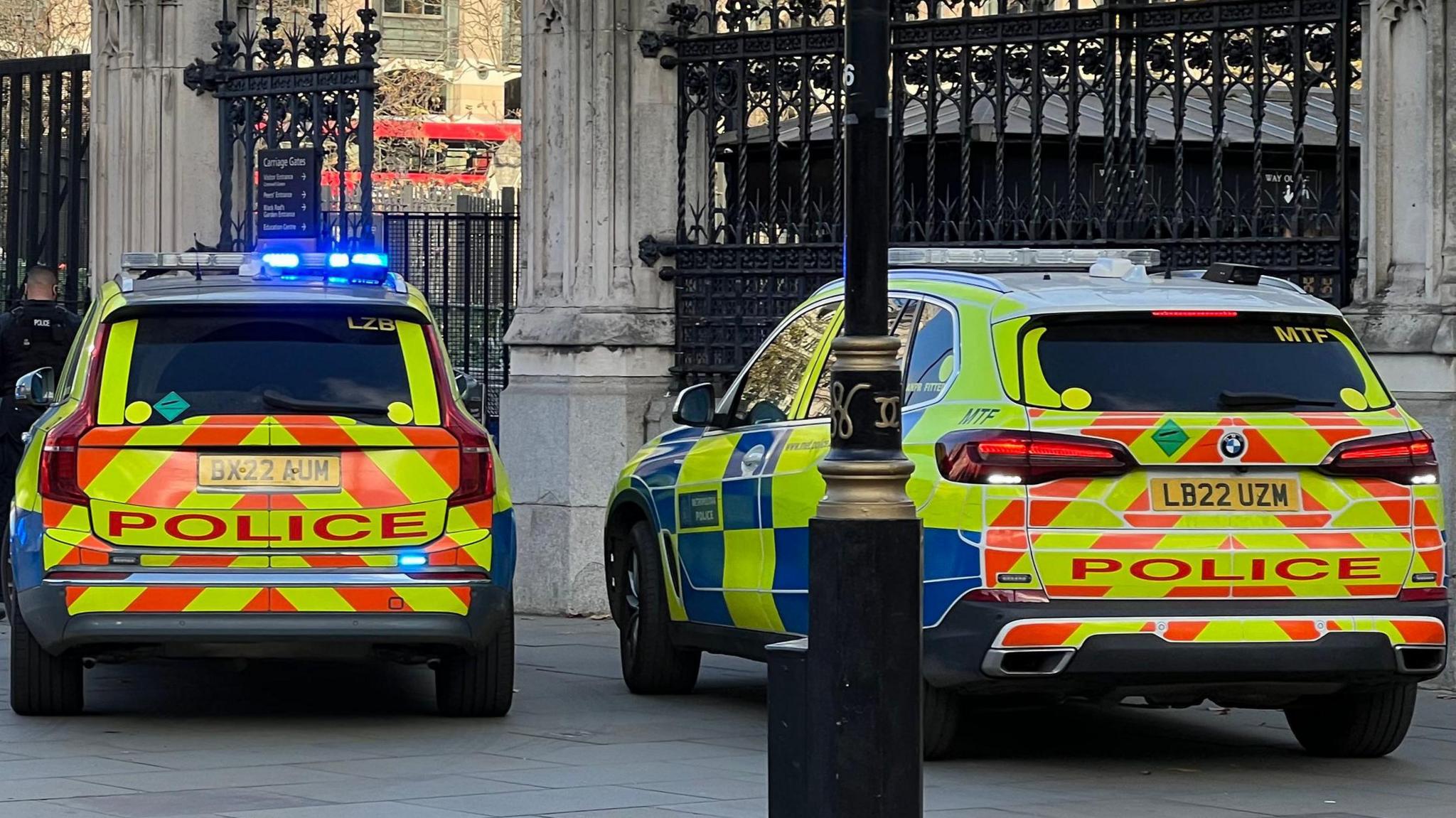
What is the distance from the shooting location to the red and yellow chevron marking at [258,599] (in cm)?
877

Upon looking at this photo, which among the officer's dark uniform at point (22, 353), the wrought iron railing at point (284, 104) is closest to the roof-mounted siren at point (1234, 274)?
Answer: the wrought iron railing at point (284, 104)

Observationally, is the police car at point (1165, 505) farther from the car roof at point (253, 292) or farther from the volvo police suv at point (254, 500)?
the car roof at point (253, 292)

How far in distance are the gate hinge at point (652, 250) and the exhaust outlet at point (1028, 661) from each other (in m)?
Answer: 6.68

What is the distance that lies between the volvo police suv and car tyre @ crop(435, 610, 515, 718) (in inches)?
2.5

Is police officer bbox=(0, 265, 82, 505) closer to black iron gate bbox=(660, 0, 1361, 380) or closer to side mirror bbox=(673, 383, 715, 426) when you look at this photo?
black iron gate bbox=(660, 0, 1361, 380)

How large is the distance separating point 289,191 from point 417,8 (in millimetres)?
42008

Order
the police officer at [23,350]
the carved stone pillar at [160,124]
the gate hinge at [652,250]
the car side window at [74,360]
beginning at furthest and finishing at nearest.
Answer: the carved stone pillar at [160,124]
the gate hinge at [652,250]
the police officer at [23,350]
the car side window at [74,360]

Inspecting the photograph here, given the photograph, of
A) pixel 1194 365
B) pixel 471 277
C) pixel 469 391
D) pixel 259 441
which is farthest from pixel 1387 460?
pixel 471 277

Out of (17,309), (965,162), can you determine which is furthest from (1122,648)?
(17,309)

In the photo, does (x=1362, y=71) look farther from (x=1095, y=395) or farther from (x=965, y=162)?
(x=1095, y=395)

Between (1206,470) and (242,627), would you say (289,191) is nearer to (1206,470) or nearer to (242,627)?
(242,627)

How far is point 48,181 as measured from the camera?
1748cm

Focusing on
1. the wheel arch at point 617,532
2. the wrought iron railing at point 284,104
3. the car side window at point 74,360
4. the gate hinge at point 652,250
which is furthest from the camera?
the wrought iron railing at point 284,104

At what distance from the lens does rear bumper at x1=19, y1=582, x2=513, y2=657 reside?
28.7 ft
